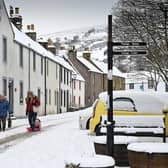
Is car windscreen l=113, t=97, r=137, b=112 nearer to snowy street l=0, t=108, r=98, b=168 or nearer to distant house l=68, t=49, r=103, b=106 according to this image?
snowy street l=0, t=108, r=98, b=168

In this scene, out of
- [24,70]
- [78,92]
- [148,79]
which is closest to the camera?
[24,70]

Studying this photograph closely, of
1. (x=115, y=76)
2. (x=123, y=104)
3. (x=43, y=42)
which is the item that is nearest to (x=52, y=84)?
(x=43, y=42)

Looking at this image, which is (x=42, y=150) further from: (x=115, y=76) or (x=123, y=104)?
(x=115, y=76)

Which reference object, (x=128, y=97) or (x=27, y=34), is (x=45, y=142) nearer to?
(x=128, y=97)

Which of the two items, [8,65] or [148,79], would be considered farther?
[148,79]

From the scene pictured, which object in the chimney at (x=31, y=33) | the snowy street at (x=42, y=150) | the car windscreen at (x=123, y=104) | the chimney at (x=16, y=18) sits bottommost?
the snowy street at (x=42, y=150)

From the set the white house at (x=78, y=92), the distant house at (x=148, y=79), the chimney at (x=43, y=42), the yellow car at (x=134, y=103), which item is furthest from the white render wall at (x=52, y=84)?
the yellow car at (x=134, y=103)

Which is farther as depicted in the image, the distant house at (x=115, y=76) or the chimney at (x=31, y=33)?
the distant house at (x=115, y=76)

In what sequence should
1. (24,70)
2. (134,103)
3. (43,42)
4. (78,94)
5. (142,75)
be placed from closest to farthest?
(134,103) < (24,70) < (142,75) < (43,42) < (78,94)

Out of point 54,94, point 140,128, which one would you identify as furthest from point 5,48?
point 140,128

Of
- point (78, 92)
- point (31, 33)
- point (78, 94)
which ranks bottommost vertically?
point (78, 94)

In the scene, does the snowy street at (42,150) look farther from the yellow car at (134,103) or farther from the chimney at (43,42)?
the chimney at (43,42)

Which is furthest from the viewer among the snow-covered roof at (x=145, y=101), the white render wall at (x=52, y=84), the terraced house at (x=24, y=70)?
the white render wall at (x=52, y=84)

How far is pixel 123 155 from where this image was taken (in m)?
12.2
